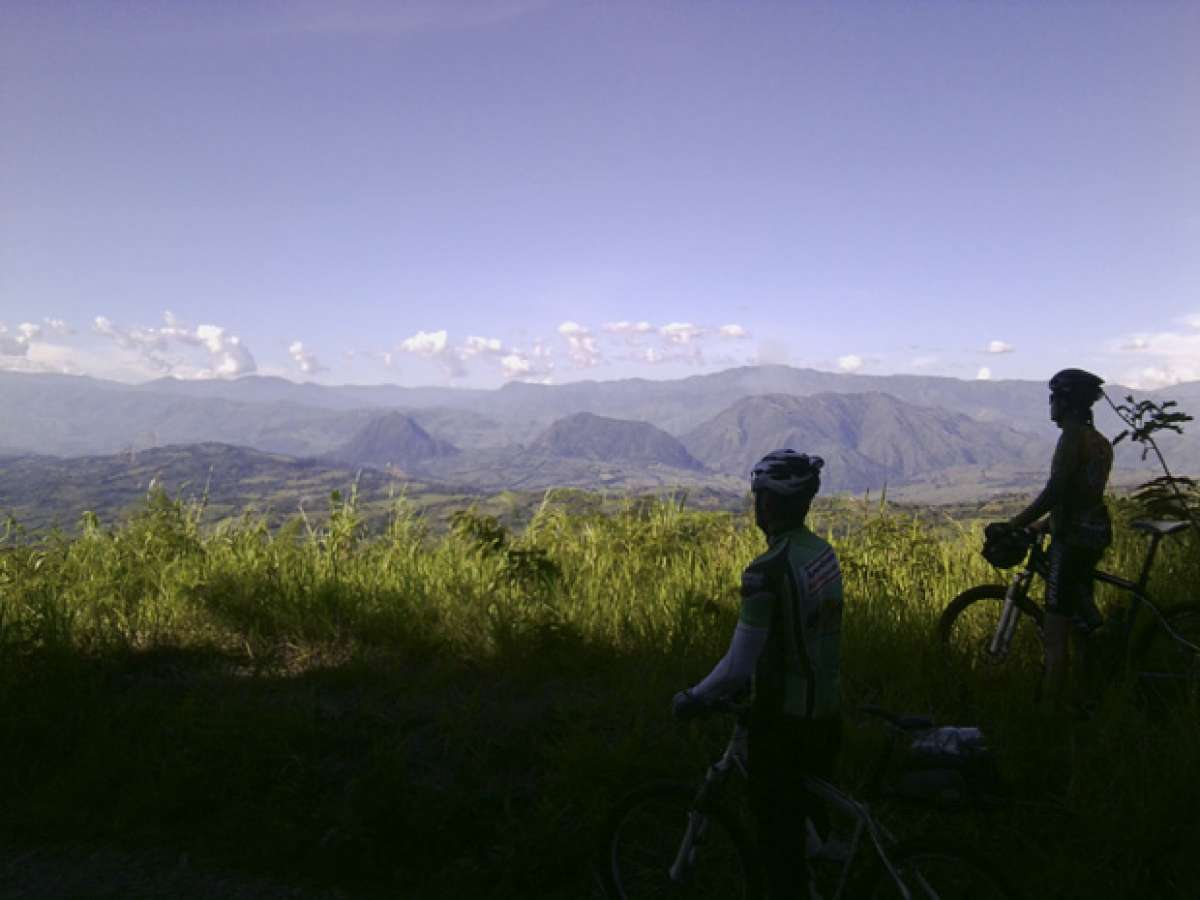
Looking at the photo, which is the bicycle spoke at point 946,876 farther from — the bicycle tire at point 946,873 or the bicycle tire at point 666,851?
the bicycle tire at point 666,851

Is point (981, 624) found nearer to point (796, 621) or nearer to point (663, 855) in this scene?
point (663, 855)

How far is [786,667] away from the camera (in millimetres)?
2951

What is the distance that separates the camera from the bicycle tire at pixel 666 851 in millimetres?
3193

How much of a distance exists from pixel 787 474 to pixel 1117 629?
152 inches

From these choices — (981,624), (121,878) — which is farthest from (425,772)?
(981,624)

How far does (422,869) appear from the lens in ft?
13.2

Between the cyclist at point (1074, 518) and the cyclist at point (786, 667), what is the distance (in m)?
→ 3.05

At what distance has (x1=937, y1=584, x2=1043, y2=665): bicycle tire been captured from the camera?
18.6 feet

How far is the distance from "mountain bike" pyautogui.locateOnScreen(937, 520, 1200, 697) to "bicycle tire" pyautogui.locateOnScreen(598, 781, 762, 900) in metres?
2.96

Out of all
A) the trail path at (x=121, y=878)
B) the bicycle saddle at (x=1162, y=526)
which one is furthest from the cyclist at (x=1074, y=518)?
the trail path at (x=121, y=878)

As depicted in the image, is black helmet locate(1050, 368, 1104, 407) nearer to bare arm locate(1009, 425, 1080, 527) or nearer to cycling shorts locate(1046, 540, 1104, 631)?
bare arm locate(1009, 425, 1080, 527)

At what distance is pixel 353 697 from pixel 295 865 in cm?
155

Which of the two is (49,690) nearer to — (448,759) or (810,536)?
(448,759)

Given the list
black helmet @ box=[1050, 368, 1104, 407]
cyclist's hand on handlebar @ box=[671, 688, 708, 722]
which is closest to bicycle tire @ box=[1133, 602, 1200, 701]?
black helmet @ box=[1050, 368, 1104, 407]
